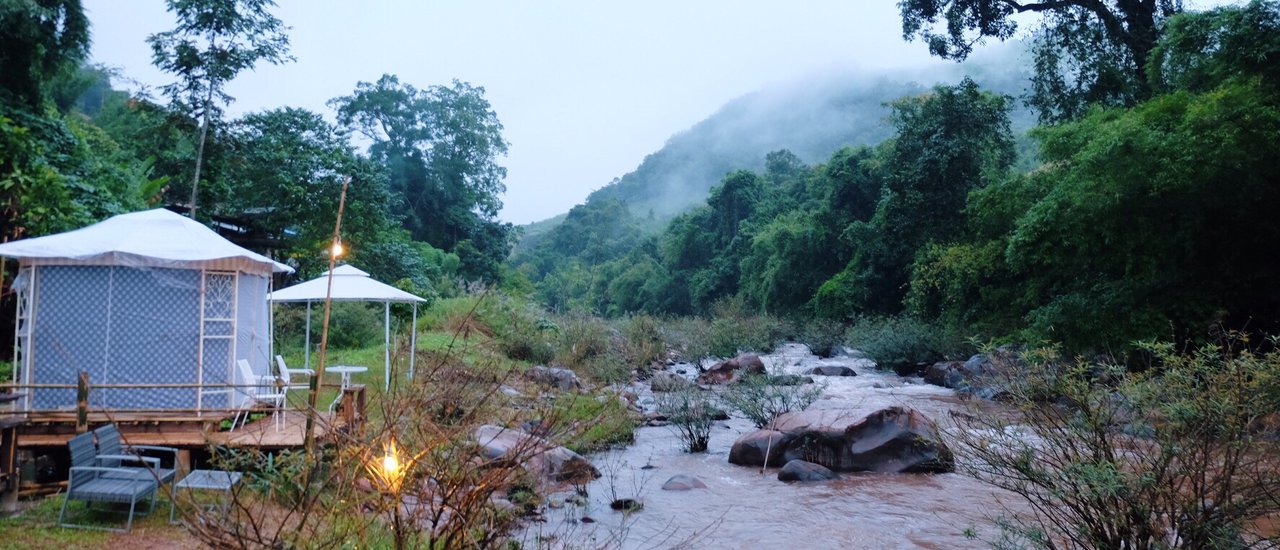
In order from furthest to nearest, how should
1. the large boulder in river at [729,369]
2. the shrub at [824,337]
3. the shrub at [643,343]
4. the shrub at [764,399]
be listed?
the shrub at [824,337], the shrub at [643,343], the large boulder in river at [729,369], the shrub at [764,399]

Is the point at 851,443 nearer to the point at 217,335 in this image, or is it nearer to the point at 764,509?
the point at 764,509

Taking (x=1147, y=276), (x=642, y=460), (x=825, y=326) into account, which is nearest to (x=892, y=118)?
(x=825, y=326)

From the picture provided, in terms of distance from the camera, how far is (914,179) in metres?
25.3

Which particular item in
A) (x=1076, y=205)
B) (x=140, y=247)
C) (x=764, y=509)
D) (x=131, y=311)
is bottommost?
(x=764, y=509)

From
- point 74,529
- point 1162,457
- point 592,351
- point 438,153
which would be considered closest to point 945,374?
point 592,351

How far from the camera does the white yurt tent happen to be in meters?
8.20

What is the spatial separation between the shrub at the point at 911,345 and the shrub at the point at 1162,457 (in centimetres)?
1592

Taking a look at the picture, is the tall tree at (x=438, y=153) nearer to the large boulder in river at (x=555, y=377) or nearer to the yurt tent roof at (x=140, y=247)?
the large boulder in river at (x=555, y=377)

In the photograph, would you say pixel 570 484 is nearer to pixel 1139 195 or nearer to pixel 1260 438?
pixel 1260 438

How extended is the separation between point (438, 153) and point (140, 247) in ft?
111

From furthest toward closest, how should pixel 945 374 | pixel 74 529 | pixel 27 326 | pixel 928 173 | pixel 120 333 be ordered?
pixel 928 173 < pixel 945 374 < pixel 120 333 < pixel 27 326 < pixel 74 529

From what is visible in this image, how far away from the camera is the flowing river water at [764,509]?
684 cm

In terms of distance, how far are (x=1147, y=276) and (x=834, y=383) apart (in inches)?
272

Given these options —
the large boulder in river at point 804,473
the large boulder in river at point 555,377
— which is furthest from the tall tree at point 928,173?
the large boulder in river at point 804,473
